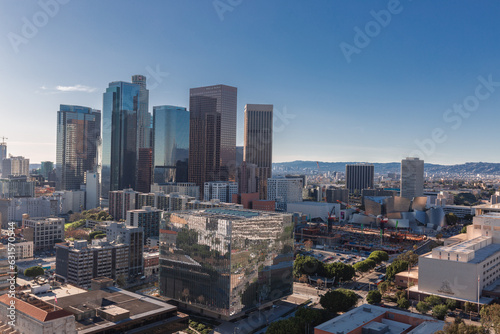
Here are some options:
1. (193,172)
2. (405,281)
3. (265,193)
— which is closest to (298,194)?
(265,193)

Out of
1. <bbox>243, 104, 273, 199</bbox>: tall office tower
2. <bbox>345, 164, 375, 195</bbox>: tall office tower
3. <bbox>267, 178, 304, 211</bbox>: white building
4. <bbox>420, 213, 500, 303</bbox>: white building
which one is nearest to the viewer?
<bbox>420, 213, 500, 303</bbox>: white building

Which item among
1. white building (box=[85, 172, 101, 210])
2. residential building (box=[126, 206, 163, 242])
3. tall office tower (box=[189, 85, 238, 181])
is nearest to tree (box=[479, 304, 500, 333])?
residential building (box=[126, 206, 163, 242])

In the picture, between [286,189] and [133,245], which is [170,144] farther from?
[133,245]

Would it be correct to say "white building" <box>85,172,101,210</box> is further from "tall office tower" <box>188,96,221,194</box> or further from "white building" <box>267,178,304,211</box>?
"white building" <box>267,178,304,211</box>

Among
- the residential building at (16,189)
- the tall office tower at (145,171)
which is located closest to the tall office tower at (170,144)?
the tall office tower at (145,171)

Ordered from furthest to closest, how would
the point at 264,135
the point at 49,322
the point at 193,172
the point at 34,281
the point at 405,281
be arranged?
the point at 264,135, the point at 193,172, the point at 34,281, the point at 405,281, the point at 49,322

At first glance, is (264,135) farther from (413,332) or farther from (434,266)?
(413,332)

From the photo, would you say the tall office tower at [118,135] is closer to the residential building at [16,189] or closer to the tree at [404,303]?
the residential building at [16,189]
